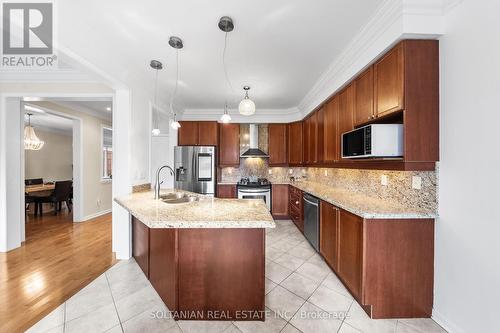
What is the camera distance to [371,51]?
199 centimetres

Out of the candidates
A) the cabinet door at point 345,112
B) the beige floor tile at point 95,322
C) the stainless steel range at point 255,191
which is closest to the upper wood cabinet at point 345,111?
the cabinet door at point 345,112

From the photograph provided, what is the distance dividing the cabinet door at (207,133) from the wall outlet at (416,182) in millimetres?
3676

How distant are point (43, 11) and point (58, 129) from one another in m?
7.30

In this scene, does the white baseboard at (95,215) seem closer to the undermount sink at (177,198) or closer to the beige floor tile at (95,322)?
the undermount sink at (177,198)

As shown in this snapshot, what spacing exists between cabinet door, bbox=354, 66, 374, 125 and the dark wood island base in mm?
1654

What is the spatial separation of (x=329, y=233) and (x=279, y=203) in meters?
2.21

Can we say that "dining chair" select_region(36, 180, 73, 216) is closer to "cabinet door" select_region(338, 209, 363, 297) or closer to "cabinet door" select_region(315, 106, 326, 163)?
"cabinet door" select_region(315, 106, 326, 163)

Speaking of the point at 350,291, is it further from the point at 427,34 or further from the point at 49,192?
the point at 49,192

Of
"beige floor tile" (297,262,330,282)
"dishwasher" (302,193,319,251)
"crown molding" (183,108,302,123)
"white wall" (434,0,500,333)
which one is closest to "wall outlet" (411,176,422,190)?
"white wall" (434,0,500,333)

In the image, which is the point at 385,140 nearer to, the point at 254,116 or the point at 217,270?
the point at 217,270

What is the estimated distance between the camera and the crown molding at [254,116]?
4742 mm

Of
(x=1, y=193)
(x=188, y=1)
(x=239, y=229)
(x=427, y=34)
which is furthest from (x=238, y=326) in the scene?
(x=1, y=193)

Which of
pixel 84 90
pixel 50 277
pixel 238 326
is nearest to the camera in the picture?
pixel 238 326

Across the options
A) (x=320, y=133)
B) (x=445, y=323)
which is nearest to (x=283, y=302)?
(x=445, y=323)
